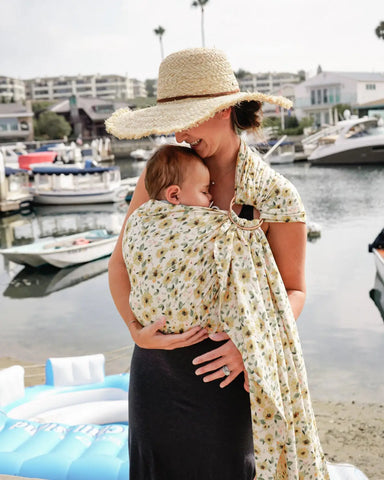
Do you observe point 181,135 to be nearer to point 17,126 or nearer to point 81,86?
point 17,126

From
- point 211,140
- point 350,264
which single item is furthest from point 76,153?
point 211,140

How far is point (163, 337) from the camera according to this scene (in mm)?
1535

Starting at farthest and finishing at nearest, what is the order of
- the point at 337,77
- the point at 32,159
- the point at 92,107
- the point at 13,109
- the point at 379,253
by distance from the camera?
1. the point at 92,107
2. the point at 13,109
3. the point at 337,77
4. the point at 32,159
5. the point at 379,253

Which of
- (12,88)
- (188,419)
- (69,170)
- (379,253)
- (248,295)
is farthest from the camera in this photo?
(12,88)

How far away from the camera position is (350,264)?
39.7 feet

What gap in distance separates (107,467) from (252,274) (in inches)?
94.5

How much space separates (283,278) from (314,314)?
7710 millimetres

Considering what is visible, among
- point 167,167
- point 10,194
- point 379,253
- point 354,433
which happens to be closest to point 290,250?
point 167,167

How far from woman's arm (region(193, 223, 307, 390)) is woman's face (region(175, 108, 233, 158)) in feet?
0.94

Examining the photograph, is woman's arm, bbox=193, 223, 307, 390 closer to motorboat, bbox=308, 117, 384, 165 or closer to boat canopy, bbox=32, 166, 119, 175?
boat canopy, bbox=32, 166, 119, 175

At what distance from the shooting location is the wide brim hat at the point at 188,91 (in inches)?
62.1

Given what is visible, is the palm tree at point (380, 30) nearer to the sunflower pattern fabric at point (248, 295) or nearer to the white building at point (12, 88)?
the sunflower pattern fabric at point (248, 295)

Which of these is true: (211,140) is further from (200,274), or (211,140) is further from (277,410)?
(277,410)

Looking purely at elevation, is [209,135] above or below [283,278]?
above
